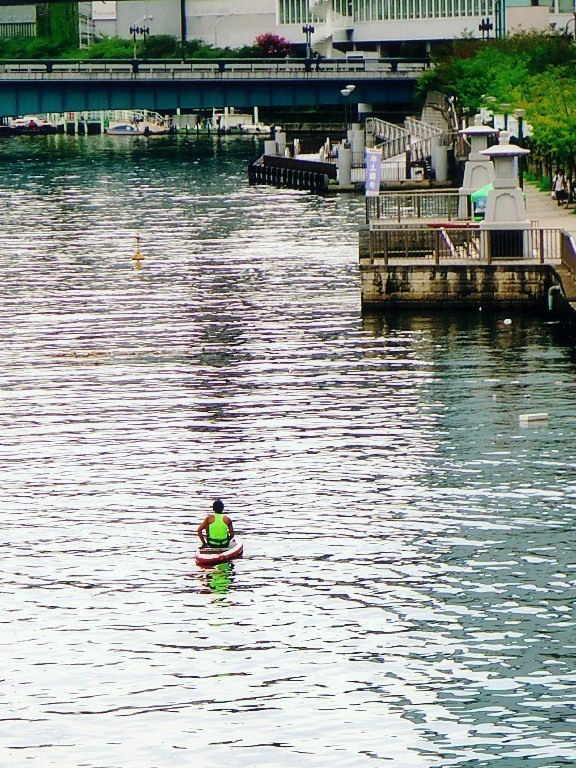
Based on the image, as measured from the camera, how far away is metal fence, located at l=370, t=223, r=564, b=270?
67562mm

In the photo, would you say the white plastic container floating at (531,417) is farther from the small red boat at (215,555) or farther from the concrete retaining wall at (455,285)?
the concrete retaining wall at (455,285)

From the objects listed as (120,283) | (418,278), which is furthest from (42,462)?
(120,283)

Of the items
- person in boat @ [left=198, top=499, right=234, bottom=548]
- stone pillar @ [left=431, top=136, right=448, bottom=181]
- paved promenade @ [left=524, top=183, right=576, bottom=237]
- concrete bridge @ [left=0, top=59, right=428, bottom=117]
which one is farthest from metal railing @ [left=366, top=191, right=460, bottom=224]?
concrete bridge @ [left=0, top=59, right=428, bottom=117]

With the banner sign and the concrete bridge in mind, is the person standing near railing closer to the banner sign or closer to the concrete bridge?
the banner sign

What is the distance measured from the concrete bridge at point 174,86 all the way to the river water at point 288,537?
9389 cm

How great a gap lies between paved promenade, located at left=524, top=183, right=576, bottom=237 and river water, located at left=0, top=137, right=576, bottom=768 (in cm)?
986

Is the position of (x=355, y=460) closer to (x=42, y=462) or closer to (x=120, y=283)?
(x=42, y=462)

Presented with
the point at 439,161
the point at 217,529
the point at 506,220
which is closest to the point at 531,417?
the point at 217,529

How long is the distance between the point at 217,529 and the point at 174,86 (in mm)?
139652

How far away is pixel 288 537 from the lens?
3794 centimetres

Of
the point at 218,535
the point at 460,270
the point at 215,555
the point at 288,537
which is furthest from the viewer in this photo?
the point at 460,270

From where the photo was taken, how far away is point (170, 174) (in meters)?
165

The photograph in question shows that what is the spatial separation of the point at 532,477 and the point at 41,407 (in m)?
16.4

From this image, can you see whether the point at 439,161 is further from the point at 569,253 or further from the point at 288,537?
the point at 288,537
